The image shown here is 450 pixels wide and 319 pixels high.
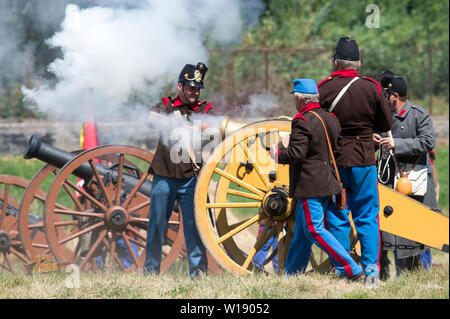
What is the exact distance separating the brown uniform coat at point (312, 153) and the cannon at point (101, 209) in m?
1.59

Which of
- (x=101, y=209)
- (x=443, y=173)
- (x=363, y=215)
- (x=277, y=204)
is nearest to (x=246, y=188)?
(x=277, y=204)

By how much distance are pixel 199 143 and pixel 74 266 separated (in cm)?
151

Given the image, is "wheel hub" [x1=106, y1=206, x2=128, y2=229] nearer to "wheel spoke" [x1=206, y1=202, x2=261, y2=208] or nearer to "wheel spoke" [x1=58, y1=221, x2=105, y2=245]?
"wheel spoke" [x1=58, y1=221, x2=105, y2=245]

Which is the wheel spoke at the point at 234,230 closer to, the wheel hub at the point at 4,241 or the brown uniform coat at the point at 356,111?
the brown uniform coat at the point at 356,111

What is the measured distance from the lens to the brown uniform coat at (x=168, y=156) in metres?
5.07

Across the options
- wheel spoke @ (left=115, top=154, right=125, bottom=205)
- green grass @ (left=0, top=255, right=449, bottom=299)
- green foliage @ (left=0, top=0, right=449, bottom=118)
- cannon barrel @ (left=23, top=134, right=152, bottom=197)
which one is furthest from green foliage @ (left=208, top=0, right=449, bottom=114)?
green grass @ (left=0, top=255, right=449, bottom=299)

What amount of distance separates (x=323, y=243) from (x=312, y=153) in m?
0.55

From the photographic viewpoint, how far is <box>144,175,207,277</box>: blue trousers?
16.9ft

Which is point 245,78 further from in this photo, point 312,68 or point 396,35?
point 396,35

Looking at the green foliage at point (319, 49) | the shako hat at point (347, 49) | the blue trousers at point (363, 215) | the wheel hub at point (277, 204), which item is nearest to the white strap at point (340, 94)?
the shako hat at point (347, 49)

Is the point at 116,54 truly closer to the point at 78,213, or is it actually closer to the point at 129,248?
the point at 78,213

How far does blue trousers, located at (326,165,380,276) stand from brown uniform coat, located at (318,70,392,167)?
0.08 metres

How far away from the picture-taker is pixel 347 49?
4.50m

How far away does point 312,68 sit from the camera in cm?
1295
